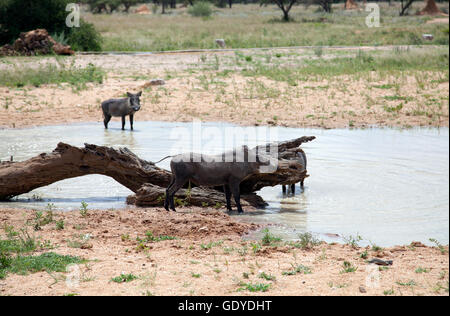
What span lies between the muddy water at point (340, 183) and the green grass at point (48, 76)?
5075mm

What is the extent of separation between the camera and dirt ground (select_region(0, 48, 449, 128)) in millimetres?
18062

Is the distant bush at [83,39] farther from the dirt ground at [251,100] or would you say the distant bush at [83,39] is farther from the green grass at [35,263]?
the green grass at [35,263]

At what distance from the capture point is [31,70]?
2306 centimetres

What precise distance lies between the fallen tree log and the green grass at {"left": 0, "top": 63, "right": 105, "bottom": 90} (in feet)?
36.3

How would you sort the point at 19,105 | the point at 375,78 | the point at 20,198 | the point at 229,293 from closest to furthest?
the point at 229,293
the point at 20,198
the point at 19,105
the point at 375,78

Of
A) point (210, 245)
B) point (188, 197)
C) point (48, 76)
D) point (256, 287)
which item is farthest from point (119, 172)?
point (48, 76)

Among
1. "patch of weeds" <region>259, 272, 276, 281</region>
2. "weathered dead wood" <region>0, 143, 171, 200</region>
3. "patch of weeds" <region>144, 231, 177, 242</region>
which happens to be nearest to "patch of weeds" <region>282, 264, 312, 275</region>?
"patch of weeds" <region>259, 272, 276, 281</region>

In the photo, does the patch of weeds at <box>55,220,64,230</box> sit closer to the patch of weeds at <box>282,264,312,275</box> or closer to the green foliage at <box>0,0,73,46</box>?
the patch of weeds at <box>282,264,312,275</box>

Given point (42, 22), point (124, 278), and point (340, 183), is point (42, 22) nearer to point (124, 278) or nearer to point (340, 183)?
point (340, 183)

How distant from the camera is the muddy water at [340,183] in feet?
30.6

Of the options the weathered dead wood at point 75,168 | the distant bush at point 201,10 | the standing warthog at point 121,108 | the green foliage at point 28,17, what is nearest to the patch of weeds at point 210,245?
the weathered dead wood at point 75,168
